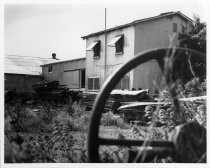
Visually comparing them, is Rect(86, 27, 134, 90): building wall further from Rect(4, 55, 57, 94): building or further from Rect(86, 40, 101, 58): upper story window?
Rect(4, 55, 57, 94): building

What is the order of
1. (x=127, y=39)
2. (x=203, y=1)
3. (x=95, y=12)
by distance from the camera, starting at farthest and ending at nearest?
(x=127, y=39) → (x=95, y=12) → (x=203, y=1)

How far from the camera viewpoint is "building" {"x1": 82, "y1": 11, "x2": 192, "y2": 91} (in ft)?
41.8

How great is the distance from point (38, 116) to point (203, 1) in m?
4.24

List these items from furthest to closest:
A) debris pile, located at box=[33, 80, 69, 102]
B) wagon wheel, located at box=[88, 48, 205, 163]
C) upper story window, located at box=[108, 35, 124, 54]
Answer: upper story window, located at box=[108, 35, 124, 54] < debris pile, located at box=[33, 80, 69, 102] < wagon wheel, located at box=[88, 48, 205, 163]

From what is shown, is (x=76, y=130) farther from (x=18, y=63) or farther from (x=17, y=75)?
(x=18, y=63)

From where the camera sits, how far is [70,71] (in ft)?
64.6

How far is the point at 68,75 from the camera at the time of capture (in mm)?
19812

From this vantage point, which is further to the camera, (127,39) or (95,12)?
(127,39)

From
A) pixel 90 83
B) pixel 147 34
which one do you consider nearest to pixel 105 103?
pixel 147 34

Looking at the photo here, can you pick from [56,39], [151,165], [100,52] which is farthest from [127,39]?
[151,165]

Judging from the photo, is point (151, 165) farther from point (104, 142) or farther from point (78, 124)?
point (78, 124)

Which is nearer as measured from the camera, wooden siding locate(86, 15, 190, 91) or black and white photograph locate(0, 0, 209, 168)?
black and white photograph locate(0, 0, 209, 168)

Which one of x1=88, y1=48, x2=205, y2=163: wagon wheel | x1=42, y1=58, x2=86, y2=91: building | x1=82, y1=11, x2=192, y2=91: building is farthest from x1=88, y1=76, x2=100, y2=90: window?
x1=88, y1=48, x2=205, y2=163: wagon wheel

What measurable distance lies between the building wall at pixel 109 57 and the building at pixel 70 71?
108cm
